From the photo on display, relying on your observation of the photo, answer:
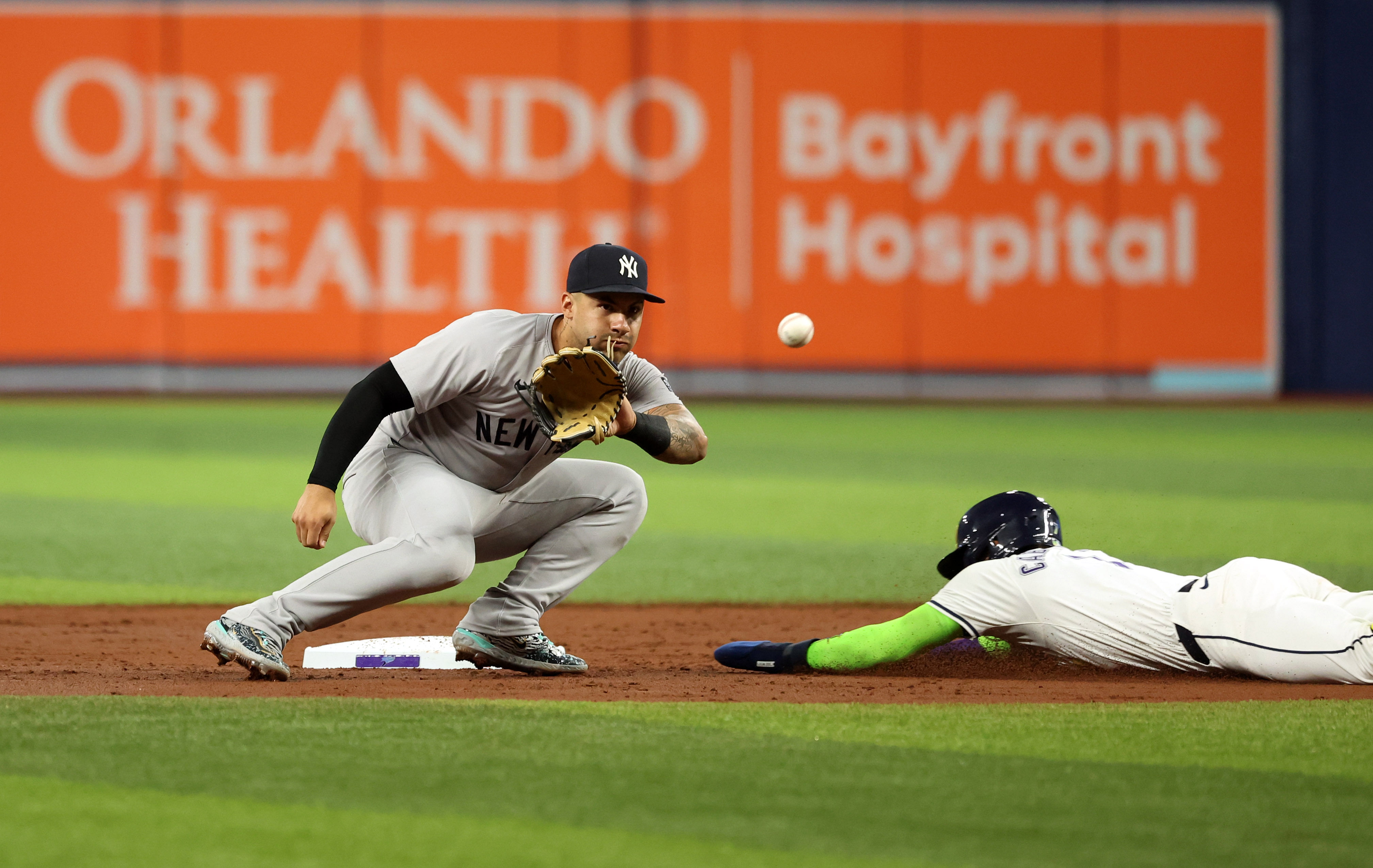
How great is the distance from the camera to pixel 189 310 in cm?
2047

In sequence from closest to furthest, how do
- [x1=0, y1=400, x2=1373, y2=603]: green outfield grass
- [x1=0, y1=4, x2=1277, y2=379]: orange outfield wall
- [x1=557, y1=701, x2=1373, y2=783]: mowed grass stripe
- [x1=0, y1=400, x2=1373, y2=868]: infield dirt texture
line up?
[x1=0, y1=400, x2=1373, y2=868]: infield dirt texture < [x1=557, y1=701, x2=1373, y2=783]: mowed grass stripe < [x1=0, y1=400, x2=1373, y2=603]: green outfield grass < [x1=0, y1=4, x2=1277, y2=379]: orange outfield wall

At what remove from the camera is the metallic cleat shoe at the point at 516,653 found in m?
5.46

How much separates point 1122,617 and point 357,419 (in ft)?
7.45

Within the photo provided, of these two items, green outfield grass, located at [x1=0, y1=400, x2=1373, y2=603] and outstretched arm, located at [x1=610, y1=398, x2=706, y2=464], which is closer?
outstretched arm, located at [x1=610, y1=398, x2=706, y2=464]

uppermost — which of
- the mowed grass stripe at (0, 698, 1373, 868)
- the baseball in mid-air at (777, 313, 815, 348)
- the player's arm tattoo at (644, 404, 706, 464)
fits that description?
the baseball in mid-air at (777, 313, 815, 348)

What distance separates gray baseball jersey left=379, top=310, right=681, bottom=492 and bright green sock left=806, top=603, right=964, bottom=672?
34.9 inches

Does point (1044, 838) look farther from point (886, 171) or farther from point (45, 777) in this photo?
point (886, 171)

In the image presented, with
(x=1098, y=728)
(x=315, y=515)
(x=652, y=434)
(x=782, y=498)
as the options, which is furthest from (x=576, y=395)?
(x=782, y=498)

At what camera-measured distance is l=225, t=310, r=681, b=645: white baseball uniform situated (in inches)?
197

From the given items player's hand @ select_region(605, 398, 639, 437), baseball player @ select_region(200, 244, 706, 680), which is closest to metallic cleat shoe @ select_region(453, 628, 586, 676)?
baseball player @ select_region(200, 244, 706, 680)

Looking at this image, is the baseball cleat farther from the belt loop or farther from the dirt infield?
the belt loop

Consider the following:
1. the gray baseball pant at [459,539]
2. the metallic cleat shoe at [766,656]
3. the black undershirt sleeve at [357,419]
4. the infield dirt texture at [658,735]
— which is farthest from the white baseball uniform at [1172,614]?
the black undershirt sleeve at [357,419]

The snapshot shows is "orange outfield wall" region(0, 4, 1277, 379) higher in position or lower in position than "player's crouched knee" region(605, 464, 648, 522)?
higher

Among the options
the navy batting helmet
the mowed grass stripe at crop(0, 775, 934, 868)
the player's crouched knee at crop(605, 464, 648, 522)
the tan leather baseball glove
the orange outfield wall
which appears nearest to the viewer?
the mowed grass stripe at crop(0, 775, 934, 868)
